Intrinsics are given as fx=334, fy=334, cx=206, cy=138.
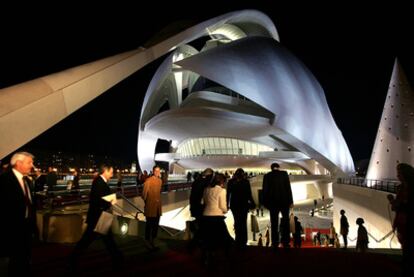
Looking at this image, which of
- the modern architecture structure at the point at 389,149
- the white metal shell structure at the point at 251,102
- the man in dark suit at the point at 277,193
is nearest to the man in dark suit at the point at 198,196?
the man in dark suit at the point at 277,193

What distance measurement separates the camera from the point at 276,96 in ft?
99.5

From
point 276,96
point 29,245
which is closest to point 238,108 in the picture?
point 276,96

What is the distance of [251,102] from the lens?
33406mm

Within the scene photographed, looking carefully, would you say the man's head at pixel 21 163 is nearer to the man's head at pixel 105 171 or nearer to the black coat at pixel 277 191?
the man's head at pixel 105 171

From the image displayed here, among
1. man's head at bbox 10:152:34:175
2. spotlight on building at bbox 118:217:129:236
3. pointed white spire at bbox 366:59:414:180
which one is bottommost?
spotlight on building at bbox 118:217:129:236

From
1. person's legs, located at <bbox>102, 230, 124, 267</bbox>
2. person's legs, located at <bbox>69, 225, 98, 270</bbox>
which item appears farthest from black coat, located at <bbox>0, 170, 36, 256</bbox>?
person's legs, located at <bbox>102, 230, 124, 267</bbox>

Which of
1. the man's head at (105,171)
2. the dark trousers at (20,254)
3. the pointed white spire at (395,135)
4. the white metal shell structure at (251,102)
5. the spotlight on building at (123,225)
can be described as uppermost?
the white metal shell structure at (251,102)

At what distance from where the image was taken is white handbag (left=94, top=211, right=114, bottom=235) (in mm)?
4547

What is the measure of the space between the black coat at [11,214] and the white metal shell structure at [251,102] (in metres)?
24.4

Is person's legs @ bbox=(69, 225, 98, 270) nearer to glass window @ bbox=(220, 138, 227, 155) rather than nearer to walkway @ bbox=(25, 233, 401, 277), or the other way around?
walkway @ bbox=(25, 233, 401, 277)

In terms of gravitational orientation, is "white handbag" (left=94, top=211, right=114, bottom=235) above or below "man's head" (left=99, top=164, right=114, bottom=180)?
below

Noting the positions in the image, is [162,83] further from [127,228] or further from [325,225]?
[127,228]

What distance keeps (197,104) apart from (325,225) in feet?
54.1

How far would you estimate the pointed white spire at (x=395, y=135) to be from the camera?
1717cm
